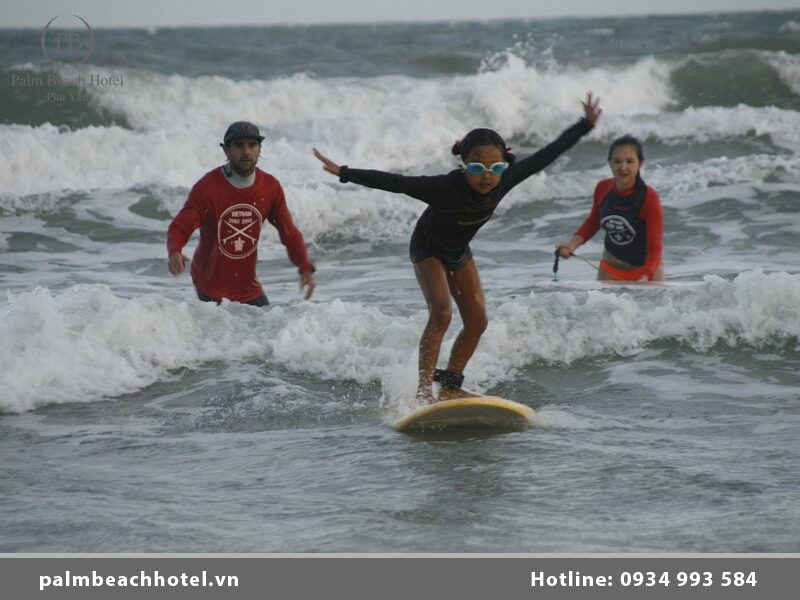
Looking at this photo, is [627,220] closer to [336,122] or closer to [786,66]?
[336,122]

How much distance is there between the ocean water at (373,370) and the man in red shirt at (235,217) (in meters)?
0.69

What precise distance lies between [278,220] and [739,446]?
333cm

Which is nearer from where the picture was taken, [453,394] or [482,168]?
[482,168]

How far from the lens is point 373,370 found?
7664 mm

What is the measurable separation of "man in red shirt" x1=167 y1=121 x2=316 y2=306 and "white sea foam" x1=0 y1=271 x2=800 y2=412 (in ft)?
2.08

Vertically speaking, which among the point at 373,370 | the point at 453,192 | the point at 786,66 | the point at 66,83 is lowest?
the point at 373,370

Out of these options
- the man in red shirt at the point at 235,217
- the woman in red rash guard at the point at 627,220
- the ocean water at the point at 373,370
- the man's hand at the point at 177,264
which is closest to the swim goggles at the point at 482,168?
the ocean water at the point at 373,370

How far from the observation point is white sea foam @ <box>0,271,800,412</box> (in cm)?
761

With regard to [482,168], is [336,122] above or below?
above

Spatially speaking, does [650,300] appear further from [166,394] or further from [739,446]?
[166,394]

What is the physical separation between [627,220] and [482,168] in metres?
3.28

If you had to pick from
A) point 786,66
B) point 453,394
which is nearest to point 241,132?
point 453,394
